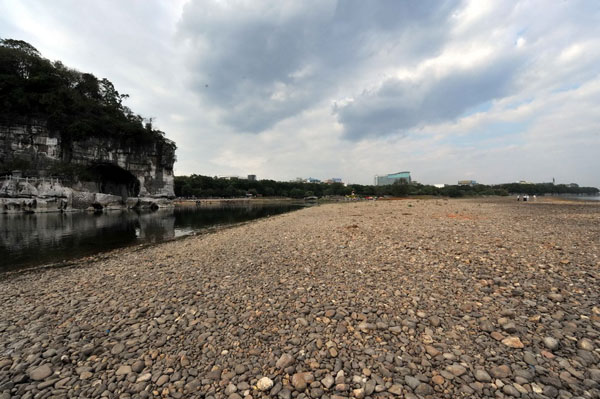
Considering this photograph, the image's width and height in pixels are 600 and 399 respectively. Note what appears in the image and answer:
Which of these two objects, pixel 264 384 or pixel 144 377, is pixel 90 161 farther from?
pixel 264 384

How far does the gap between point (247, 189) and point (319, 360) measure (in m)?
146

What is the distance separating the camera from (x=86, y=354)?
14.2ft

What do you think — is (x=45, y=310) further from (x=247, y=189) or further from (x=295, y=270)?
(x=247, y=189)

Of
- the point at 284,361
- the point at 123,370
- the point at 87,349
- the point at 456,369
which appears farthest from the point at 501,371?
the point at 87,349

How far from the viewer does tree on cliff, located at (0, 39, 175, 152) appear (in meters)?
50.0

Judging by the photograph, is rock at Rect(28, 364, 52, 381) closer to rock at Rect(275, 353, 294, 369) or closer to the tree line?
rock at Rect(275, 353, 294, 369)

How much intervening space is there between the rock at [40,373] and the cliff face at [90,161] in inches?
2673

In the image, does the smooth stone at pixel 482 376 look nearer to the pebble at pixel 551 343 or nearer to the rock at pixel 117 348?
the pebble at pixel 551 343

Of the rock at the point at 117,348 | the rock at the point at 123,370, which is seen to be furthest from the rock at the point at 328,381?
the rock at the point at 117,348

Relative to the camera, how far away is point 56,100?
177ft

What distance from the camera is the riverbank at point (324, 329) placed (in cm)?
334

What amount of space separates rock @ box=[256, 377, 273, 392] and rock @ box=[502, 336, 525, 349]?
157 inches

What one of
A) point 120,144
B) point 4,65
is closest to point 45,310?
point 120,144

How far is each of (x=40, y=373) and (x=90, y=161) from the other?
77778mm
